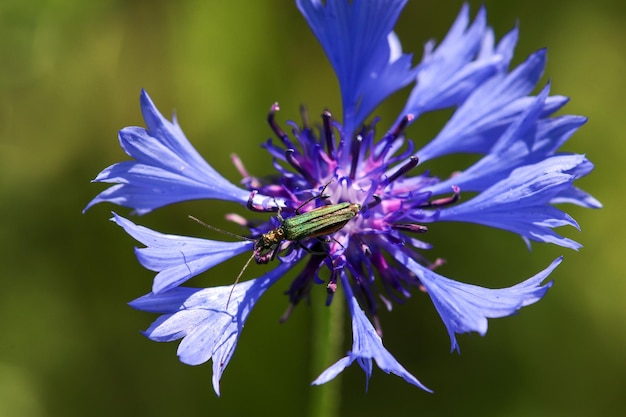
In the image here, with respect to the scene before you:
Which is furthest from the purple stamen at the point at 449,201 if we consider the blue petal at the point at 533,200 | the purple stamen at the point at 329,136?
the purple stamen at the point at 329,136

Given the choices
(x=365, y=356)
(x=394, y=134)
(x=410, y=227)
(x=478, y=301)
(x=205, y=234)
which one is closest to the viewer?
(x=365, y=356)

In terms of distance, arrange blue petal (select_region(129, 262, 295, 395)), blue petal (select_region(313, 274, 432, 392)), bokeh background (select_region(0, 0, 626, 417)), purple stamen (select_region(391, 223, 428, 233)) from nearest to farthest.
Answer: blue petal (select_region(313, 274, 432, 392))
blue petal (select_region(129, 262, 295, 395))
purple stamen (select_region(391, 223, 428, 233))
bokeh background (select_region(0, 0, 626, 417))

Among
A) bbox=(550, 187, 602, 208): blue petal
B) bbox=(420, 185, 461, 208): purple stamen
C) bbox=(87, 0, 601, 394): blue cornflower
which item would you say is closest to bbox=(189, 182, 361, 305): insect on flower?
bbox=(87, 0, 601, 394): blue cornflower

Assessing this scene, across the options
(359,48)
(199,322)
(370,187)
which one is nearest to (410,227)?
(370,187)

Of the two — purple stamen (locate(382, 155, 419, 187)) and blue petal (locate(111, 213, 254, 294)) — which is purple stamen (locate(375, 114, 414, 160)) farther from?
blue petal (locate(111, 213, 254, 294))

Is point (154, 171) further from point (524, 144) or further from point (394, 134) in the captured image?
point (524, 144)

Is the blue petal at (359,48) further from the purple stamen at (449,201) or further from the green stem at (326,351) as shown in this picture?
the green stem at (326,351)
